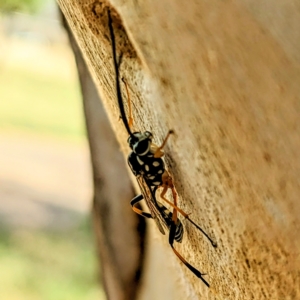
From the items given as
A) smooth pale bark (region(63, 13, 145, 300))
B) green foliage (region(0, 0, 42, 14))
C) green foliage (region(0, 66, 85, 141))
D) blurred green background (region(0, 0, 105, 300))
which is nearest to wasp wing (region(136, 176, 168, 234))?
smooth pale bark (region(63, 13, 145, 300))

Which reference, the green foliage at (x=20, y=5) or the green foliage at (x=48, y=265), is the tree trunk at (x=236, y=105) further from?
the green foliage at (x=20, y=5)

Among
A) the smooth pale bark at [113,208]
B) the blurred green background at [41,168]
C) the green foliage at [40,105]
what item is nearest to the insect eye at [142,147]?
the smooth pale bark at [113,208]

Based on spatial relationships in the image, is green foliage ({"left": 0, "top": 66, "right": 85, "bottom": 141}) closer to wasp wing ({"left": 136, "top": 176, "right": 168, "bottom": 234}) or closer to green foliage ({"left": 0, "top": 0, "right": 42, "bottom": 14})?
green foliage ({"left": 0, "top": 0, "right": 42, "bottom": 14})

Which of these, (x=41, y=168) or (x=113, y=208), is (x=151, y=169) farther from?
(x=41, y=168)

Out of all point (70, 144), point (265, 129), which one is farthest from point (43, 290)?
point (265, 129)

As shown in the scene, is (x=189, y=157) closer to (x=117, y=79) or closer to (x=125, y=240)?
(x=117, y=79)

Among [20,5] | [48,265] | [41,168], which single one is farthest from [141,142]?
[41,168]
